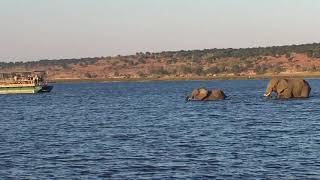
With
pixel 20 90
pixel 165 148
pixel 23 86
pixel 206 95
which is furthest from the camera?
pixel 20 90

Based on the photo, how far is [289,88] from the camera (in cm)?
11431

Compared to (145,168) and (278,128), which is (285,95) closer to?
(278,128)

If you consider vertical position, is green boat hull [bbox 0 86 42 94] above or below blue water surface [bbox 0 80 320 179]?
below

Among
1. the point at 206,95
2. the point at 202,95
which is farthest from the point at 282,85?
the point at 202,95

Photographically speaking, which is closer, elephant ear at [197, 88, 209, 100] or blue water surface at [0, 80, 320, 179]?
blue water surface at [0, 80, 320, 179]

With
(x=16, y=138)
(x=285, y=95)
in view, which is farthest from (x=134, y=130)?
(x=285, y=95)

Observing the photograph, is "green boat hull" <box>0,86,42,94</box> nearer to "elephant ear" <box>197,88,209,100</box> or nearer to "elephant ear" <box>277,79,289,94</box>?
"elephant ear" <box>197,88,209,100</box>

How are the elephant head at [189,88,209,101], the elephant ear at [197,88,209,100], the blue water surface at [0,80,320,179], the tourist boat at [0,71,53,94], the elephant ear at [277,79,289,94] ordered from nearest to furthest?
1. the blue water surface at [0,80,320,179]
2. the elephant ear at [277,79,289,94]
3. the elephant ear at [197,88,209,100]
4. the elephant head at [189,88,209,101]
5. the tourist boat at [0,71,53,94]

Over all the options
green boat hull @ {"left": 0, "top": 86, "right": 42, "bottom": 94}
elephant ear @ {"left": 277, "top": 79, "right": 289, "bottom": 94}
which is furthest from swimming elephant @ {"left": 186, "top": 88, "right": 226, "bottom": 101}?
green boat hull @ {"left": 0, "top": 86, "right": 42, "bottom": 94}

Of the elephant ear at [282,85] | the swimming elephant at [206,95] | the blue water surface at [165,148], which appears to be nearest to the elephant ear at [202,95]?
the swimming elephant at [206,95]

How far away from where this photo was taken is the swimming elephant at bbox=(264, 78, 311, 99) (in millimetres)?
113213

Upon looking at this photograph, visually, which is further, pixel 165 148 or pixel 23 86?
pixel 23 86

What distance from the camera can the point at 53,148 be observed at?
49.0m

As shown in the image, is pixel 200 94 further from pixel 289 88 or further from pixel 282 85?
pixel 289 88
